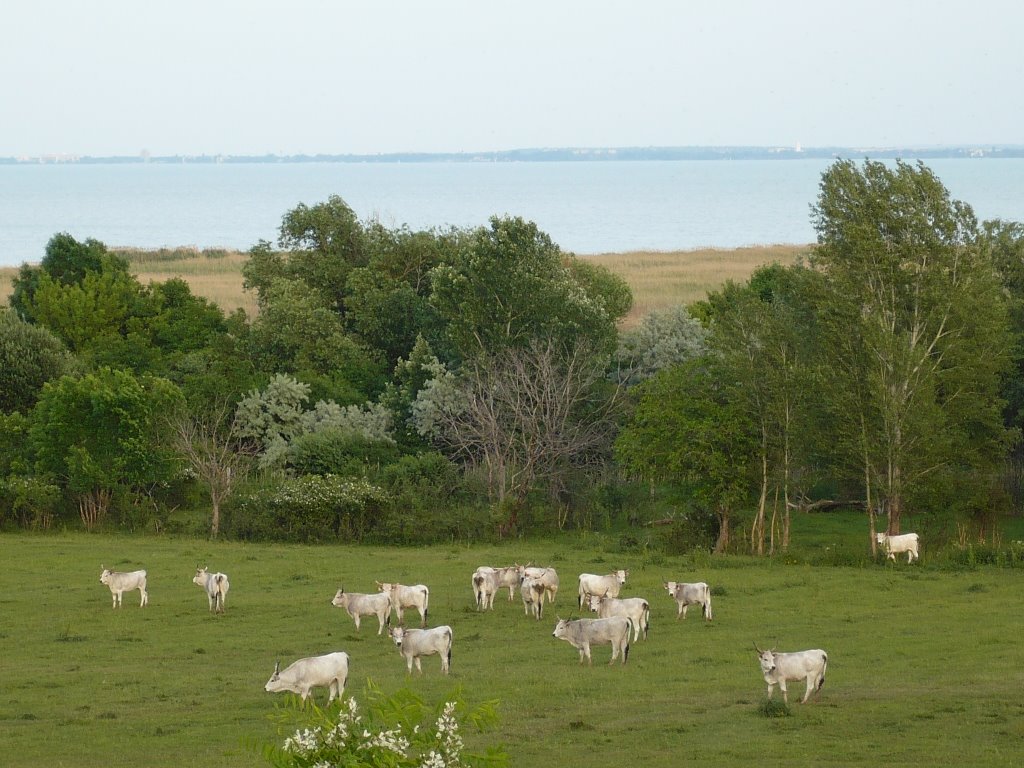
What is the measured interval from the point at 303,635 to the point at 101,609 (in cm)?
573

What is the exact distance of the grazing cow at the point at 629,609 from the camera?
2417cm

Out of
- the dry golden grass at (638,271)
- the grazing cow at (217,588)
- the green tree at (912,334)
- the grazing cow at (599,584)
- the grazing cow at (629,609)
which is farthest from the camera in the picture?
the dry golden grass at (638,271)

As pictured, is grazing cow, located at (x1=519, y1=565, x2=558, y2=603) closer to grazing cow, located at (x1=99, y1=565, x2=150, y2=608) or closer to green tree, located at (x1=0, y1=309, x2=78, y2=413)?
grazing cow, located at (x1=99, y1=565, x2=150, y2=608)

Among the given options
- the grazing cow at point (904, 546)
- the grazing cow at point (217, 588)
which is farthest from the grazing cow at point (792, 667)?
the grazing cow at point (904, 546)

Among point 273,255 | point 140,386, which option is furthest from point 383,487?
point 273,255

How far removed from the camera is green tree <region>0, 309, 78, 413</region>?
49156 millimetres

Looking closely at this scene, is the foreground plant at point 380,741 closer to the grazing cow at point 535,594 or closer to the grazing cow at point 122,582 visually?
the grazing cow at point 535,594

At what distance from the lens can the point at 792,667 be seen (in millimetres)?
19328

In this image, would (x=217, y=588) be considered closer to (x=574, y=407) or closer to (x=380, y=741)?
(x=380, y=741)

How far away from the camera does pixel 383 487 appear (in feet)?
136

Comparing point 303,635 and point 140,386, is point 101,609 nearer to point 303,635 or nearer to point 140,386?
point 303,635

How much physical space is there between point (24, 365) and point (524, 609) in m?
28.6

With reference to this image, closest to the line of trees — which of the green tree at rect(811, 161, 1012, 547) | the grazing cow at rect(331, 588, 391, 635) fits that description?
the green tree at rect(811, 161, 1012, 547)

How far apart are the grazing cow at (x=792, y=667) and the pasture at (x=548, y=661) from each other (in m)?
0.43
